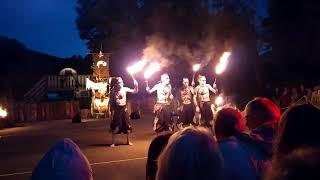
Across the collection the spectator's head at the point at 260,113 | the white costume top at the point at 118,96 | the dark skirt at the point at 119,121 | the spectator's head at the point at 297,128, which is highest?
the white costume top at the point at 118,96

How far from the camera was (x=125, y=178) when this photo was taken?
11.5 m

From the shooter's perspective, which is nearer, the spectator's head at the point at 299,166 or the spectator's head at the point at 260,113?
the spectator's head at the point at 299,166

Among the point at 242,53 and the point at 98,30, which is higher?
the point at 98,30

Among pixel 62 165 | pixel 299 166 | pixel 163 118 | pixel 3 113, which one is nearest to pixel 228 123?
pixel 62 165

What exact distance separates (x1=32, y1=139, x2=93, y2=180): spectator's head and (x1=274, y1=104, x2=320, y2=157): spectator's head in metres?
1.27

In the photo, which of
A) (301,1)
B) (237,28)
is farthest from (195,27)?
(301,1)

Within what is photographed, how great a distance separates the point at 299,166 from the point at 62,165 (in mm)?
1751

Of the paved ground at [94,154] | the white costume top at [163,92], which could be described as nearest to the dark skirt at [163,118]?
the white costume top at [163,92]

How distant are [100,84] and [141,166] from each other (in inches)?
922

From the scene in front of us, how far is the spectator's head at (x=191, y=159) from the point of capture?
2.93 metres

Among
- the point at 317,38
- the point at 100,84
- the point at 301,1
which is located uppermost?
the point at 301,1

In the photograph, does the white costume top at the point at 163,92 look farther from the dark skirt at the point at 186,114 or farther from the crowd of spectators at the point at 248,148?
the crowd of spectators at the point at 248,148

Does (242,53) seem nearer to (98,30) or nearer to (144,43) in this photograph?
(144,43)

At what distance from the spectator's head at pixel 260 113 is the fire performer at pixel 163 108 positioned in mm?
14407
